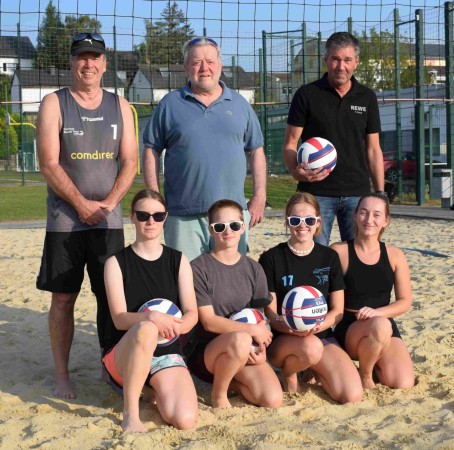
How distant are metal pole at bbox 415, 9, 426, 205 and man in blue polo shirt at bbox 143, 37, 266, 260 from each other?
11507mm

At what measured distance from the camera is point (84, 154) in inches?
163

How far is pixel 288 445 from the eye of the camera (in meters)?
3.29

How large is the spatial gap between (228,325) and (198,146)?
1.00 meters

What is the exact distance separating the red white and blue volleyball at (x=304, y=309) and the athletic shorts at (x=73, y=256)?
999mm

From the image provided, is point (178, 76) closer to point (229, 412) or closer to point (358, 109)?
point (358, 109)

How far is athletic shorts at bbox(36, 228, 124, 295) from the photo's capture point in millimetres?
4184

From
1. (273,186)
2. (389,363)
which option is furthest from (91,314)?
(273,186)

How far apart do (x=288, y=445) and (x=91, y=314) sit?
10.2 ft

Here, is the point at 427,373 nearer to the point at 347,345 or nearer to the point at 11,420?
the point at 347,345

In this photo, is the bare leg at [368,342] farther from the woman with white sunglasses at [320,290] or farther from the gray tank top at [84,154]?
the gray tank top at [84,154]

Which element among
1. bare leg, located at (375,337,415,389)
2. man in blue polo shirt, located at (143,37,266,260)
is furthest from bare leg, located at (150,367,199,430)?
bare leg, located at (375,337,415,389)

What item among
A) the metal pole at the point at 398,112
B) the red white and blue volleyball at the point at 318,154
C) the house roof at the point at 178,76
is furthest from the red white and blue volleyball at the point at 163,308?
the metal pole at the point at 398,112

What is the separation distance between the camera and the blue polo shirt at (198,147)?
4.26 meters

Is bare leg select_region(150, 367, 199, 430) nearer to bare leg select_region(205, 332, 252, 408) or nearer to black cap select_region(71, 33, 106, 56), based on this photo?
bare leg select_region(205, 332, 252, 408)
